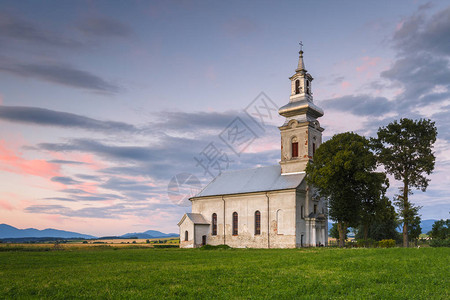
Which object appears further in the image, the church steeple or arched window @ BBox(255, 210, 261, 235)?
the church steeple

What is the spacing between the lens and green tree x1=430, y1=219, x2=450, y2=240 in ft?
198

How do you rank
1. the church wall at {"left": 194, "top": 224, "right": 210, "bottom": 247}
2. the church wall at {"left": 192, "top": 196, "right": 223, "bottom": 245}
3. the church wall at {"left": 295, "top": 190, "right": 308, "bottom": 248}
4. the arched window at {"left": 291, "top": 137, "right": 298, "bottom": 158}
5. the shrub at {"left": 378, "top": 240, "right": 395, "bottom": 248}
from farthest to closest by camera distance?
the church wall at {"left": 194, "top": 224, "right": 210, "bottom": 247}
the church wall at {"left": 192, "top": 196, "right": 223, "bottom": 245}
the arched window at {"left": 291, "top": 137, "right": 298, "bottom": 158}
the church wall at {"left": 295, "top": 190, "right": 308, "bottom": 248}
the shrub at {"left": 378, "top": 240, "right": 395, "bottom": 248}

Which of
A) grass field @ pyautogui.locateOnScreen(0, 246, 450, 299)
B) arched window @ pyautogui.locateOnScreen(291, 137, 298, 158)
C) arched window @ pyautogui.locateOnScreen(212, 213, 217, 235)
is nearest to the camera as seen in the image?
A: grass field @ pyautogui.locateOnScreen(0, 246, 450, 299)

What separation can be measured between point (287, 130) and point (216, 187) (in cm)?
1519

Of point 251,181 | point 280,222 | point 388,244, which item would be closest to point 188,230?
point 251,181

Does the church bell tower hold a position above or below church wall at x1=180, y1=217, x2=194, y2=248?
above

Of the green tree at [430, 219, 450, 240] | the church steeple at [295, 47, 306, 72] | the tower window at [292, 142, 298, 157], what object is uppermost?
the church steeple at [295, 47, 306, 72]

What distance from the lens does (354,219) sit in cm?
4484

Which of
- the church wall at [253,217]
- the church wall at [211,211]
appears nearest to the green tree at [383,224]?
the church wall at [253,217]

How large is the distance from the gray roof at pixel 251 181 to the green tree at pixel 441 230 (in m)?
26.8

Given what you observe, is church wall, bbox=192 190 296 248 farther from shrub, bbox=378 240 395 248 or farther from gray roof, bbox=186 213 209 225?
shrub, bbox=378 240 395 248

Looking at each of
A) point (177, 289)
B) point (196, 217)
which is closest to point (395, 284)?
point (177, 289)

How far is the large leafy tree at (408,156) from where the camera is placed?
42.0 m

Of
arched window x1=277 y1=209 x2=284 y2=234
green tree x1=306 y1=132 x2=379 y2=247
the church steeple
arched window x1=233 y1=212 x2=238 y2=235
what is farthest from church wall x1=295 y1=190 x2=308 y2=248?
the church steeple
